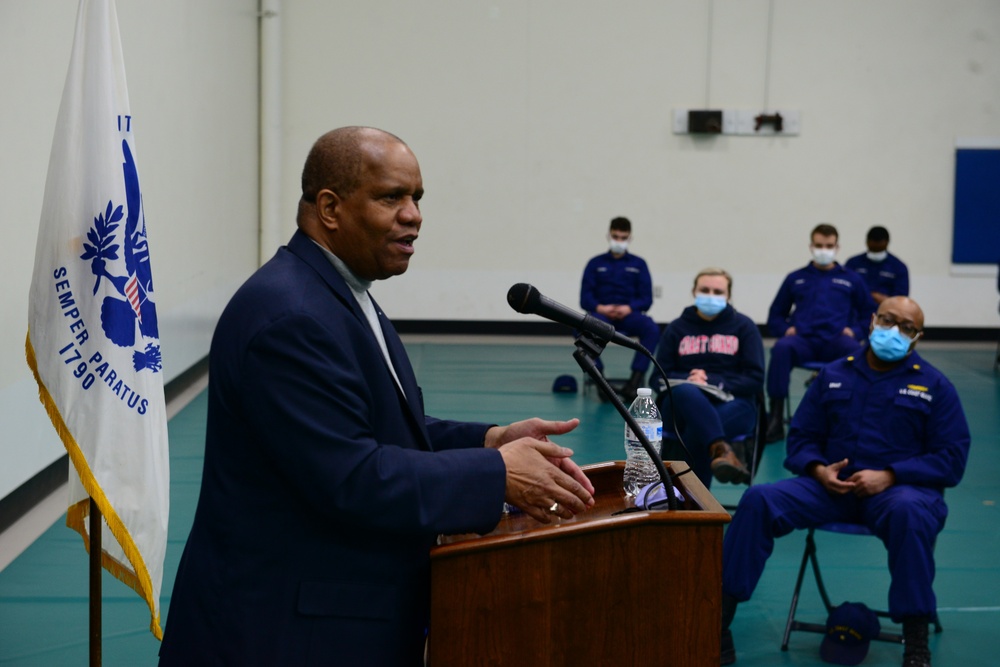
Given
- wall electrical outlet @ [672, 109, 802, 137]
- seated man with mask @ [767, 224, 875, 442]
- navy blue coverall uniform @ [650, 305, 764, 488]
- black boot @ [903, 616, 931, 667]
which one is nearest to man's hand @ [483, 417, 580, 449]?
black boot @ [903, 616, 931, 667]

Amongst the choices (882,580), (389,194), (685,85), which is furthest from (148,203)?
(685,85)

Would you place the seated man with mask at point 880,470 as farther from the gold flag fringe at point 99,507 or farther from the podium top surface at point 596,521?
the gold flag fringe at point 99,507

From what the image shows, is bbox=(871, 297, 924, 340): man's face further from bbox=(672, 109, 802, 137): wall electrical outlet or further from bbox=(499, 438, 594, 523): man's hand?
bbox=(672, 109, 802, 137): wall electrical outlet

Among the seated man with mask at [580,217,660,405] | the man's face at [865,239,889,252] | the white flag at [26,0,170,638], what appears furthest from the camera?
the man's face at [865,239,889,252]

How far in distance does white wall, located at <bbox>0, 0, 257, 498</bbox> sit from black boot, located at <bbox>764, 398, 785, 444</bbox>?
442 cm

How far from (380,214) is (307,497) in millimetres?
507

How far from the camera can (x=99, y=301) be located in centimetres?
322

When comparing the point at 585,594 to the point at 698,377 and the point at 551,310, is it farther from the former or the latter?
the point at 698,377

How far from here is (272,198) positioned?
12.6 m

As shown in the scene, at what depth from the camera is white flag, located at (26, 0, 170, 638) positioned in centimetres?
319

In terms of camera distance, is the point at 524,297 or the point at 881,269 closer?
the point at 524,297

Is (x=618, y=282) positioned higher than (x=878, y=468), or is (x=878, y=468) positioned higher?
(x=618, y=282)

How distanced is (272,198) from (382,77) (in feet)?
6.37

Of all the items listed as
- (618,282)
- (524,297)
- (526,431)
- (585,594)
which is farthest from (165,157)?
(585,594)
